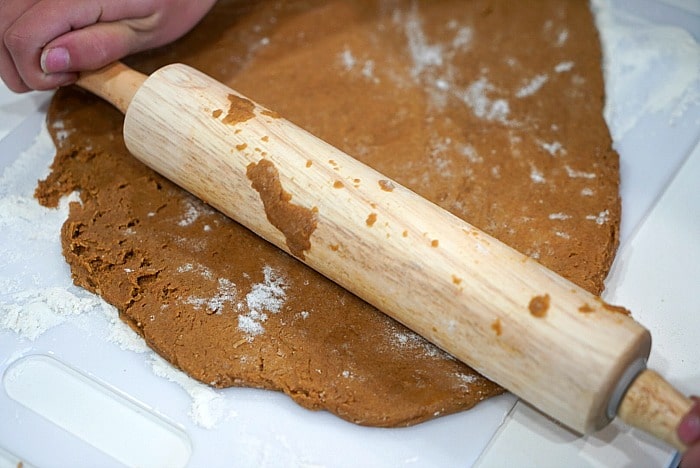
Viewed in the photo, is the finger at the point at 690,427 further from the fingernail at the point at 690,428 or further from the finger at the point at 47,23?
the finger at the point at 47,23

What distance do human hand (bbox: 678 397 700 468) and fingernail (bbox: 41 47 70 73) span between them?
1.83 metres

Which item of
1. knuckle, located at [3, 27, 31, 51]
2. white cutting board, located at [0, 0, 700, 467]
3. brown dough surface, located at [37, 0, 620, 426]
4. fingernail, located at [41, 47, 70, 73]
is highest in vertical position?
knuckle, located at [3, 27, 31, 51]

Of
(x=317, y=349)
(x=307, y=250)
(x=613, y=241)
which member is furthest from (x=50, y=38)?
(x=613, y=241)

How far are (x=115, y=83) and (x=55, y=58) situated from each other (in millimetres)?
176

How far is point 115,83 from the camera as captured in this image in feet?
6.87

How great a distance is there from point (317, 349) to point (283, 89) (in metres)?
0.93

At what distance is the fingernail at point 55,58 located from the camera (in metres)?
2.05

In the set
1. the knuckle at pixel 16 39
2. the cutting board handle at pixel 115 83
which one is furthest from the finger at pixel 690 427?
the knuckle at pixel 16 39

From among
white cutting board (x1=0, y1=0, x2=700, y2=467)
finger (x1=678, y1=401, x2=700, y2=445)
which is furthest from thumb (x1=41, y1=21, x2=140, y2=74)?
finger (x1=678, y1=401, x2=700, y2=445)

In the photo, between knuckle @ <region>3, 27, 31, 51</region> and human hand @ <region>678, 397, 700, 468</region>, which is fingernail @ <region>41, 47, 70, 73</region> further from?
human hand @ <region>678, 397, 700, 468</region>

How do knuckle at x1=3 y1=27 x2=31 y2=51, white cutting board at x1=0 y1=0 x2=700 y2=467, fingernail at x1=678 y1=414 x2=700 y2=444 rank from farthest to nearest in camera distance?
1. knuckle at x1=3 y1=27 x2=31 y2=51
2. white cutting board at x1=0 y1=0 x2=700 y2=467
3. fingernail at x1=678 y1=414 x2=700 y2=444

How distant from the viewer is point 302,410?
5.77 ft

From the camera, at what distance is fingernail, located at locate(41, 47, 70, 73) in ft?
6.74

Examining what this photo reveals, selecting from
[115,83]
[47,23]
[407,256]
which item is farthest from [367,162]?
[47,23]
